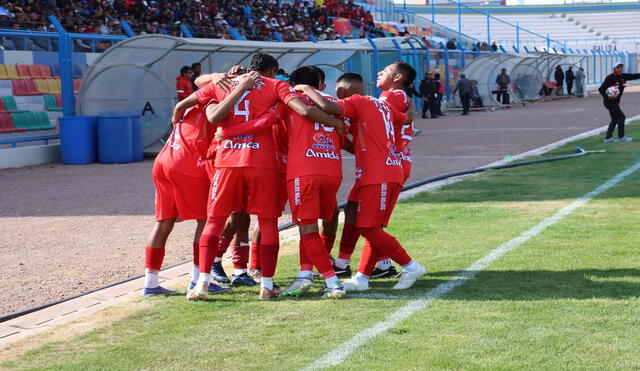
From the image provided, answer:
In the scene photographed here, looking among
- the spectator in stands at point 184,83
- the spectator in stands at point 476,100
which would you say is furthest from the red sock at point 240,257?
the spectator in stands at point 476,100

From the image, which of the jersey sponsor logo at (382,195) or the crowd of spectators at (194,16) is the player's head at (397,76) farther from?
the crowd of spectators at (194,16)

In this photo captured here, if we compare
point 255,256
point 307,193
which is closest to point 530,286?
point 307,193

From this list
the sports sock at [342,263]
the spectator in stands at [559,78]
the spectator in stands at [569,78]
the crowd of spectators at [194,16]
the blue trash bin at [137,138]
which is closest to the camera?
the sports sock at [342,263]

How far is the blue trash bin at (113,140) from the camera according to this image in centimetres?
1739

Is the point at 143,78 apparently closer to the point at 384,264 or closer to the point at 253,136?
the point at 384,264

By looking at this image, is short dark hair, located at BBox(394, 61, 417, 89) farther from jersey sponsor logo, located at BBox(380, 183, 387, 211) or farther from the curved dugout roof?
the curved dugout roof

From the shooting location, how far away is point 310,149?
6.05m

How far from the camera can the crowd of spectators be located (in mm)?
23709

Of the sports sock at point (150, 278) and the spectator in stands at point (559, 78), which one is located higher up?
the spectator in stands at point (559, 78)

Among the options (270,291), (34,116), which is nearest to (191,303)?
(270,291)

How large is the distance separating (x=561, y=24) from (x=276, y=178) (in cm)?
8103

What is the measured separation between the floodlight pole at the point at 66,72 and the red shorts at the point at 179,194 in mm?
12369

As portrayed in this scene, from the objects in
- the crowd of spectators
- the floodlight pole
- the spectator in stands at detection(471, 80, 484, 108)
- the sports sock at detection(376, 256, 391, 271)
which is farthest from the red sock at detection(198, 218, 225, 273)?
the spectator in stands at detection(471, 80, 484, 108)

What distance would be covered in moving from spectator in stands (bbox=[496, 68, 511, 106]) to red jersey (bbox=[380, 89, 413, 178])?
103ft
